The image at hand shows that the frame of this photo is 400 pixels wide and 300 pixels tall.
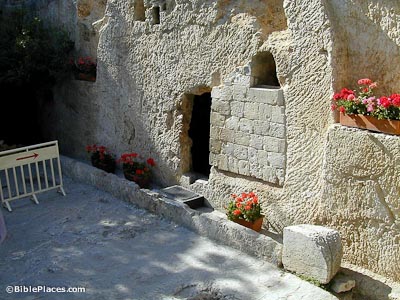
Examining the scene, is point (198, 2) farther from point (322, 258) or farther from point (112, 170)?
point (322, 258)

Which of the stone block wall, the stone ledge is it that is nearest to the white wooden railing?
the stone ledge

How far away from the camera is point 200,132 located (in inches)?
352

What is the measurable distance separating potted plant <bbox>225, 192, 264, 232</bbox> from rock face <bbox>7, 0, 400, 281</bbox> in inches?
10.5

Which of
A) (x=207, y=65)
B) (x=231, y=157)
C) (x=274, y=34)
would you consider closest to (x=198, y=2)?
(x=207, y=65)

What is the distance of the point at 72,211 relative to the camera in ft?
25.4

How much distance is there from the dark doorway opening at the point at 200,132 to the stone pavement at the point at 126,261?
5.48ft

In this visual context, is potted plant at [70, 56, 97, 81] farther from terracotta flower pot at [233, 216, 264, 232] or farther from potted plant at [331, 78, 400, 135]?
potted plant at [331, 78, 400, 135]

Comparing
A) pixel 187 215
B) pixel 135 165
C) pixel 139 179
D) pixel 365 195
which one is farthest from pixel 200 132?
pixel 365 195

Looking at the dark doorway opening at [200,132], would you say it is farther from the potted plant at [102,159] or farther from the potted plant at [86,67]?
the potted plant at [86,67]

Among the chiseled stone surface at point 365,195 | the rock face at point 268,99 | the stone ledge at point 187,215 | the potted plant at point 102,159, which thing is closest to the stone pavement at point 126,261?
the stone ledge at point 187,215

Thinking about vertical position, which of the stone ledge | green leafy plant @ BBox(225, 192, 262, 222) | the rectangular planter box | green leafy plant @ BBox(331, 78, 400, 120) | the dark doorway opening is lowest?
the stone ledge

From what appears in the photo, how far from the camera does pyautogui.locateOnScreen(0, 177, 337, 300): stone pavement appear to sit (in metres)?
5.41

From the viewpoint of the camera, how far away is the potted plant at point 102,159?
9.06 meters

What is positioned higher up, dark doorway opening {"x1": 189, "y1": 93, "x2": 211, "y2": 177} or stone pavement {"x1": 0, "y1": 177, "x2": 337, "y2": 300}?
dark doorway opening {"x1": 189, "y1": 93, "x2": 211, "y2": 177}
